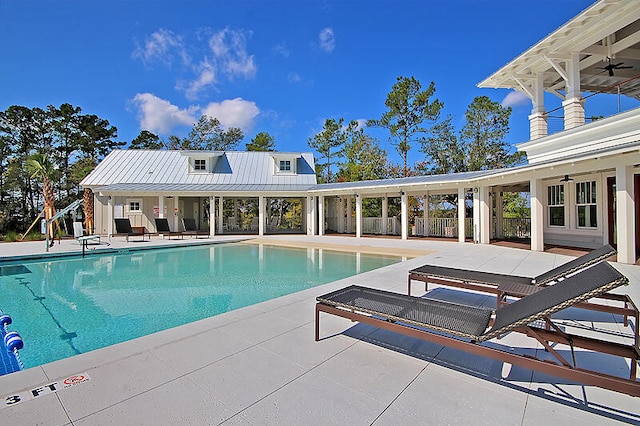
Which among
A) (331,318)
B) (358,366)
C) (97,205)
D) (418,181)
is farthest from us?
(97,205)

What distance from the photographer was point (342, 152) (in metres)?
29.9

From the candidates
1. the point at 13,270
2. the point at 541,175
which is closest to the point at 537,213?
the point at 541,175

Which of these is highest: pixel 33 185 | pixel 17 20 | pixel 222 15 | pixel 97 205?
pixel 222 15

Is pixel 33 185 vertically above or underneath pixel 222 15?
underneath

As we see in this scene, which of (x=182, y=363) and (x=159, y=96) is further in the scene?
(x=159, y=96)

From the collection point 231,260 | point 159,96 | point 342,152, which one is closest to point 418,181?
point 231,260

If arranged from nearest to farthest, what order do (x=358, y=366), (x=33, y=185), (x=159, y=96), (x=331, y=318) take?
(x=358, y=366), (x=331, y=318), (x=33, y=185), (x=159, y=96)

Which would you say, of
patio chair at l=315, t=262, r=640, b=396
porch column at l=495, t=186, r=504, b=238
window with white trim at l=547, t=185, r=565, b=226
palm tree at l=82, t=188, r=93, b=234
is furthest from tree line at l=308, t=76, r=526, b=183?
patio chair at l=315, t=262, r=640, b=396

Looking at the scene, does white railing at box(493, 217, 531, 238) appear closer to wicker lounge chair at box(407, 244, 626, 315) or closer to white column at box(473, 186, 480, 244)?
white column at box(473, 186, 480, 244)

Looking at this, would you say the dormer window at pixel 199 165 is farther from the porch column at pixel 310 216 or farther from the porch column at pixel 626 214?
the porch column at pixel 626 214

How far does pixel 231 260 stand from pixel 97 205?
12.6 metres

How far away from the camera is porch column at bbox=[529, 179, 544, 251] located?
10594 millimetres

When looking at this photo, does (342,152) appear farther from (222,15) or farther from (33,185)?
(33,185)

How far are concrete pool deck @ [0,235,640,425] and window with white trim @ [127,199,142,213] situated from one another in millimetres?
18249
